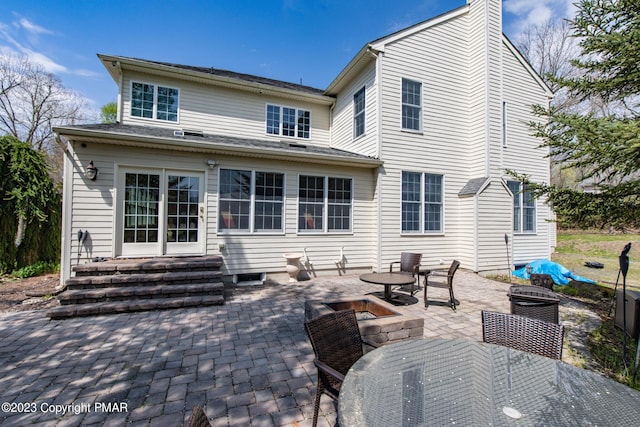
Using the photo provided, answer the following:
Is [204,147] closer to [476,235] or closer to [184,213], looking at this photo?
[184,213]

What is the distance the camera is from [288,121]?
10.3m

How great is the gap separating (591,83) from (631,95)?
1.63 feet

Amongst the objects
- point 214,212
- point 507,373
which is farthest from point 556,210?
point 214,212

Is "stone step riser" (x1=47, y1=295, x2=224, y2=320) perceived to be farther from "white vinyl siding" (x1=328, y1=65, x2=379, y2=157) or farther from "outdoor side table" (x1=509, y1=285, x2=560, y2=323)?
"white vinyl siding" (x1=328, y1=65, x2=379, y2=157)

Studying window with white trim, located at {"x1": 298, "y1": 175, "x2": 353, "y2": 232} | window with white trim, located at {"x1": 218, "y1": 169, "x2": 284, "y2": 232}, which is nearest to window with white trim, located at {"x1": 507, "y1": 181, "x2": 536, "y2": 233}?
window with white trim, located at {"x1": 298, "y1": 175, "x2": 353, "y2": 232}

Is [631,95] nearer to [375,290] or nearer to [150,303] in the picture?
[375,290]

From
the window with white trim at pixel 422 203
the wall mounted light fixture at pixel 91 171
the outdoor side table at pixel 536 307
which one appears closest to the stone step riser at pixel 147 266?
the wall mounted light fixture at pixel 91 171

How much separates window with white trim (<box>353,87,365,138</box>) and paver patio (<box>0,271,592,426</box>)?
6100mm

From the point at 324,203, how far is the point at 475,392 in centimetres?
658

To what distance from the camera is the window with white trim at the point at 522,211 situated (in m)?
9.69

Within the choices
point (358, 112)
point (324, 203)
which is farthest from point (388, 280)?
point (358, 112)

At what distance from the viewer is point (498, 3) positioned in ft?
30.7

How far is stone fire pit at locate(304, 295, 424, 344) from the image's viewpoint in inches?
132

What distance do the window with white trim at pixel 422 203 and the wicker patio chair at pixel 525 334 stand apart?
610 cm
